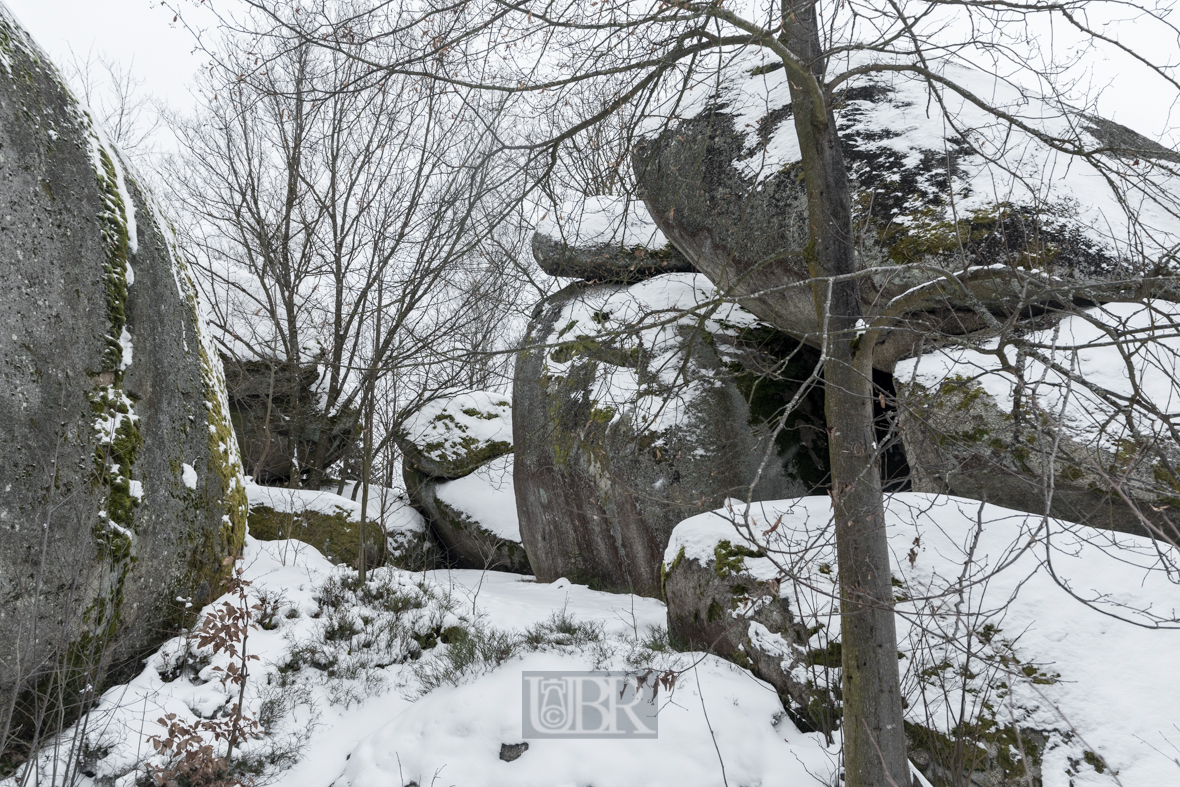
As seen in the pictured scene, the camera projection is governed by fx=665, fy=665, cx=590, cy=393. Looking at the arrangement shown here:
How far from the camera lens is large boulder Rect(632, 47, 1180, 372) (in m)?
4.16

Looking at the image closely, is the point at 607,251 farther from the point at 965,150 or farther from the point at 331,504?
the point at 331,504

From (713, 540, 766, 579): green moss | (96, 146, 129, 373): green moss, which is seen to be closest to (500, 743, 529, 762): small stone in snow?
(713, 540, 766, 579): green moss

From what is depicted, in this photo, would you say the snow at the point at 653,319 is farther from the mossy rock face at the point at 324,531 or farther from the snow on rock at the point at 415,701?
the mossy rock face at the point at 324,531

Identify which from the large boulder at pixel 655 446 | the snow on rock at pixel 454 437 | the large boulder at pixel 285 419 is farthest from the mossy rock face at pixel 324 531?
the large boulder at pixel 285 419

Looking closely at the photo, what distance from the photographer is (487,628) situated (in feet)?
15.2

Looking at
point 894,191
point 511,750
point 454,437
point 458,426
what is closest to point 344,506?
point 454,437

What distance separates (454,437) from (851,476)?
705 cm

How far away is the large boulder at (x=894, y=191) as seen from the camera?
13.6 feet

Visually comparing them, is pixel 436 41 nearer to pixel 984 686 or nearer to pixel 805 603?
pixel 805 603

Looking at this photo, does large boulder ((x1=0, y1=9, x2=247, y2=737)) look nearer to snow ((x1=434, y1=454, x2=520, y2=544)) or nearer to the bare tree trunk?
the bare tree trunk

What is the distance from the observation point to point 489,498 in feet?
28.7

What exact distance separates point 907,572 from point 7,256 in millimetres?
4894

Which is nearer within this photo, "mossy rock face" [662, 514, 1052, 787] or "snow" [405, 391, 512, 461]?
"mossy rock face" [662, 514, 1052, 787]

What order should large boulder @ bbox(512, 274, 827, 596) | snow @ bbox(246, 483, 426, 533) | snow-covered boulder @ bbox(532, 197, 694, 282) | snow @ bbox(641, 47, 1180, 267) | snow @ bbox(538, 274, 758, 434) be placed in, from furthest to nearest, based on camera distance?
snow-covered boulder @ bbox(532, 197, 694, 282)
snow @ bbox(246, 483, 426, 533)
snow @ bbox(538, 274, 758, 434)
large boulder @ bbox(512, 274, 827, 596)
snow @ bbox(641, 47, 1180, 267)
